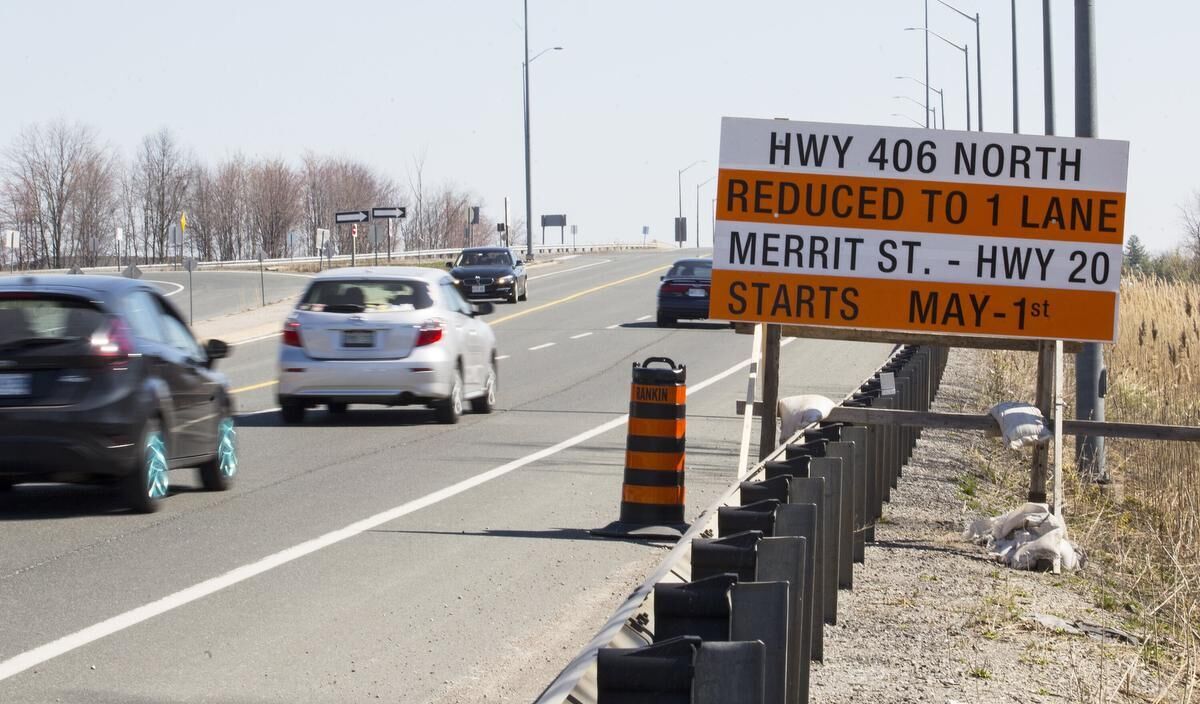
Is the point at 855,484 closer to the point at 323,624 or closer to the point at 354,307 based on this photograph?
the point at 323,624

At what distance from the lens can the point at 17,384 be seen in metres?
10.5

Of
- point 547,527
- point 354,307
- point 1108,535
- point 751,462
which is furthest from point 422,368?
point 1108,535

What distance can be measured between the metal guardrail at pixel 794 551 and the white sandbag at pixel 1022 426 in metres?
0.75

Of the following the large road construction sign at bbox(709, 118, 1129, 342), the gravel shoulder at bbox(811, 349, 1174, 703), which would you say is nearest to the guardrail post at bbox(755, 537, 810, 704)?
the gravel shoulder at bbox(811, 349, 1174, 703)

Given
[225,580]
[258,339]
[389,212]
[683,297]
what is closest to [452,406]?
[225,580]

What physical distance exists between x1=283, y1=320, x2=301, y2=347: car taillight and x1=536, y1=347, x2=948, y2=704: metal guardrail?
7.26m

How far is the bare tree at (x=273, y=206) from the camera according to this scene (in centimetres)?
13888

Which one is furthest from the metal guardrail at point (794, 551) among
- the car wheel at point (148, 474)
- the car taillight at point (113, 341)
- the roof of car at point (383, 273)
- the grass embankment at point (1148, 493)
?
the roof of car at point (383, 273)

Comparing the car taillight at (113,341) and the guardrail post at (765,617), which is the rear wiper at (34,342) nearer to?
the car taillight at (113,341)

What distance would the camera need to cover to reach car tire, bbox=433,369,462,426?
58.2ft

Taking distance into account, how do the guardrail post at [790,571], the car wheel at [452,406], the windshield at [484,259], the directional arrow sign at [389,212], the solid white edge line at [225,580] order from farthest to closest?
the directional arrow sign at [389,212], the windshield at [484,259], the car wheel at [452,406], the solid white edge line at [225,580], the guardrail post at [790,571]

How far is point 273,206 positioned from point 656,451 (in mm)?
131742

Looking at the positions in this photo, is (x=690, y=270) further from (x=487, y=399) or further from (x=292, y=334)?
(x=292, y=334)

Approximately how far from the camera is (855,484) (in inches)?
337
